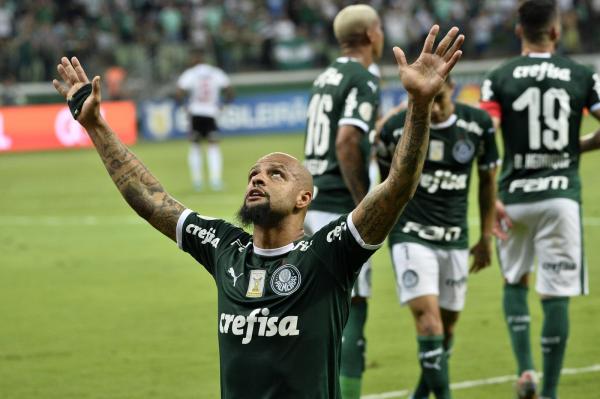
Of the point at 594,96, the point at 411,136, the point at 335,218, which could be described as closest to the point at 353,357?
the point at 335,218

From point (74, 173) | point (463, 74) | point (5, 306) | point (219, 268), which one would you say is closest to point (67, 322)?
point (5, 306)

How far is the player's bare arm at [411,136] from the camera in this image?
14.6ft

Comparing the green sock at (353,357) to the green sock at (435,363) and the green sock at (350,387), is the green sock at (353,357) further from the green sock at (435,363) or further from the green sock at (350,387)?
the green sock at (435,363)

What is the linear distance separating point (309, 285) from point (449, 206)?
271cm

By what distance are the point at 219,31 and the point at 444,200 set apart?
2743cm

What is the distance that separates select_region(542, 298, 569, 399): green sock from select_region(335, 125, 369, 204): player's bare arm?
58.9 inches

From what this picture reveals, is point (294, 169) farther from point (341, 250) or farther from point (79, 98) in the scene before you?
point (79, 98)

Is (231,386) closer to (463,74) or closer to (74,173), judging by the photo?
(74,173)

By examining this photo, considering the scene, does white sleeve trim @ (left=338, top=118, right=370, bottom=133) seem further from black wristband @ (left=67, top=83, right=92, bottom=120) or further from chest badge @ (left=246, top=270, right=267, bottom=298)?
chest badge @ (left=246, top=270, right=267, bottom=298)

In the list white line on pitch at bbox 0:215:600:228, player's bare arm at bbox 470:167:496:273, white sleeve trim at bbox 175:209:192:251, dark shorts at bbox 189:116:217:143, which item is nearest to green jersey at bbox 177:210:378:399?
white sleeve trim at bbox 175:209:192:251

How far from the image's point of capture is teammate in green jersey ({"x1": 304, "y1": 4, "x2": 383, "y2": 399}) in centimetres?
729

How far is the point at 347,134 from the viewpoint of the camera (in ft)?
23.9

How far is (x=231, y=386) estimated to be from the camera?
4.82m

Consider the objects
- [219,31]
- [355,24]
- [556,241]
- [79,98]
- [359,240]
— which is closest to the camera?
[359,240]
